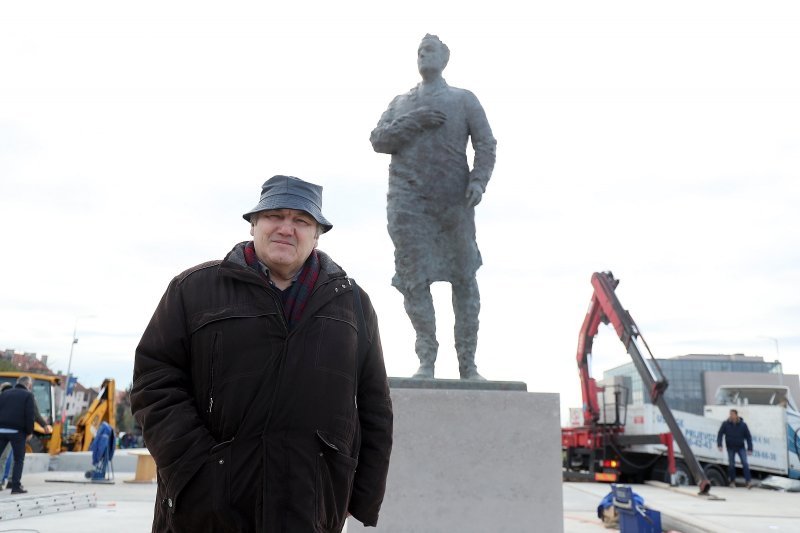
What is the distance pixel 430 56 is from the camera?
4875 mm

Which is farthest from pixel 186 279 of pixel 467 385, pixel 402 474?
pixel 467 385

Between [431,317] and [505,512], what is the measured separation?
1468 millimetres

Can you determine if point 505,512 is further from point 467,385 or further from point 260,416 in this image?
point 260,416

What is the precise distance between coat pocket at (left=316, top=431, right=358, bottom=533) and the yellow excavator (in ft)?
49.4

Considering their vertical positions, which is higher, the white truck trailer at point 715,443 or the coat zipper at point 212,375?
the coat zipper at point 212,375

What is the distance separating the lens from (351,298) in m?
2.05

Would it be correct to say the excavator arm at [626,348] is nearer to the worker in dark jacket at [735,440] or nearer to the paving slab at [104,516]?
the worker in dark jacket at [735,440]

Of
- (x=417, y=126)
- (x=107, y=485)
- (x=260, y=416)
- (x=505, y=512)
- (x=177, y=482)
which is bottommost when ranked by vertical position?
(x=107, y=485)

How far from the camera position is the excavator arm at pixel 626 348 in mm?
12430

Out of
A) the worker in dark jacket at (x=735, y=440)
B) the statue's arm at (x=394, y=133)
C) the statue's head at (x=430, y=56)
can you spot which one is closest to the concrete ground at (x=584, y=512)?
the worker in dark jacket at (x=735, y=440)

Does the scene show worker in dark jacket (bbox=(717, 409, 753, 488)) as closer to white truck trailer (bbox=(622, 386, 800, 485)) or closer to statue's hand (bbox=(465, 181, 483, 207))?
white truck trailer (bbox=(622, 386, 800, 485))

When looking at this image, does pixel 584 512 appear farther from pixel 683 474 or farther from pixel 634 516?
pixel 683 474

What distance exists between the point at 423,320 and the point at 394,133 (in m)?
1.39

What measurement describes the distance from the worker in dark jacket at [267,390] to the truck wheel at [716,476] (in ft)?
45.0
